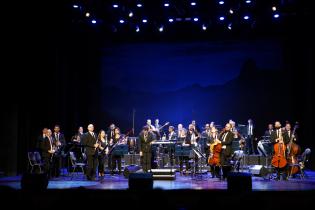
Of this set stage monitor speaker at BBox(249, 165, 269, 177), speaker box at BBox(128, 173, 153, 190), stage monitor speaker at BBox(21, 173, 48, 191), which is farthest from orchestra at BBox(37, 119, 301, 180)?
stage monitor speaker at BBox(21, 173, 48, 191)

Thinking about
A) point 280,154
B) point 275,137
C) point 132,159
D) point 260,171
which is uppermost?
point 275,137

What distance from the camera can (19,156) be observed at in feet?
57.6

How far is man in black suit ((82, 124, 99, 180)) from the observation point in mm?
15117

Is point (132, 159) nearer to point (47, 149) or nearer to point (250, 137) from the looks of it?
point (47, 149)

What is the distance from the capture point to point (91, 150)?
15.2 meters

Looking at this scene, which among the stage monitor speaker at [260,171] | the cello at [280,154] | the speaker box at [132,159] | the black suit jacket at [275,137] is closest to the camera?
the cello at [280,154]

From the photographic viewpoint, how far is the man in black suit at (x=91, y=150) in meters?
15.1

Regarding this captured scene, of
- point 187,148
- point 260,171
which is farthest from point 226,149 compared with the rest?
point 260,171

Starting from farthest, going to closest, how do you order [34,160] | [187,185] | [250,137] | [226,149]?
[250,137], [34,160], [226,149], [187,185]

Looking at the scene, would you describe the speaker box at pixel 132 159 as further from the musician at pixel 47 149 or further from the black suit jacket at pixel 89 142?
the black suit jacket at pixel 89 142

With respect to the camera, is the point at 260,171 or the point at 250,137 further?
the point at 250,137

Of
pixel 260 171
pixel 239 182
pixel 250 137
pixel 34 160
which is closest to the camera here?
pixel 239 182

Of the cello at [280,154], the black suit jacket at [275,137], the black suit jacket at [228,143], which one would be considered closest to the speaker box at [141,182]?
the black suit jacket at [228,143]

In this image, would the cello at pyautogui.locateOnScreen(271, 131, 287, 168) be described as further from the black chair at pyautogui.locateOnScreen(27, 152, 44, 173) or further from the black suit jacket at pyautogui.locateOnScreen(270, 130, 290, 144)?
the black chair at pyautogui.locateOnScreen(27, 152, 44, 173)
